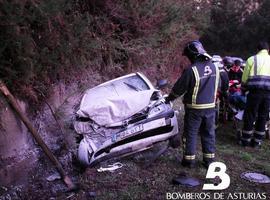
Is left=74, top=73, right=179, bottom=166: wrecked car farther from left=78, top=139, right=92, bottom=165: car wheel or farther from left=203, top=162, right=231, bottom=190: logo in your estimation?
left=203, top=162, right=231, bottom=190: logo

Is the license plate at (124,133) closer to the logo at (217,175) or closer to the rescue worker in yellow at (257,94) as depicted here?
the logo at (217,175)

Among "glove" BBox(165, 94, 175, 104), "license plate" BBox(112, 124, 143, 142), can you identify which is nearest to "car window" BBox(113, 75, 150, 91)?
"glove" BBox(165, 94, 175, 104)

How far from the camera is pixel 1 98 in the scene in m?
4.85

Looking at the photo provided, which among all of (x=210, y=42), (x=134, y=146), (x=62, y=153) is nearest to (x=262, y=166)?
(x=134, y=146)

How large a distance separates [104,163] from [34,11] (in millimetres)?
2402

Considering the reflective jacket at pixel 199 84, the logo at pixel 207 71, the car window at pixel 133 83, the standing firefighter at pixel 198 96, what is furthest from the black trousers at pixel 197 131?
the car window at pixel 133 83

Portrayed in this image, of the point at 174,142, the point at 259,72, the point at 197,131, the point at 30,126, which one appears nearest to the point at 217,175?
the point at 197,131

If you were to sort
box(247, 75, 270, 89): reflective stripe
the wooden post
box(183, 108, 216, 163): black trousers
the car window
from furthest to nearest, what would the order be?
1. box(247, 75, 270, 89): reflective stripe
2. the car window
3. box(183, 108, 216, 163): black trousers
4. the wooden post

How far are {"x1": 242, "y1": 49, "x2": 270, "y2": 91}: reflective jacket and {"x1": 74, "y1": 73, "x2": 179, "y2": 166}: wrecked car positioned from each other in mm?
1998

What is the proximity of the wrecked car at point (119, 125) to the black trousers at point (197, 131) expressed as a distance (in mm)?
267

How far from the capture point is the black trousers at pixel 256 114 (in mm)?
6914

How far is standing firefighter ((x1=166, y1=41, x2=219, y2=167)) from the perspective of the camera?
18.1 ft

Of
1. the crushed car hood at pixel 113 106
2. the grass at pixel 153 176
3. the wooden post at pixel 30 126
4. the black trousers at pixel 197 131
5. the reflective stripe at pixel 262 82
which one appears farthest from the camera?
the reflective stripe at pixel 262 82

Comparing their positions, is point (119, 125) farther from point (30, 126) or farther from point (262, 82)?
point (262, 82)
